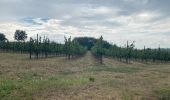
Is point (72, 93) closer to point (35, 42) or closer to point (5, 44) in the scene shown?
point (35, 42)

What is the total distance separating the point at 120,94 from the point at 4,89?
11198mm

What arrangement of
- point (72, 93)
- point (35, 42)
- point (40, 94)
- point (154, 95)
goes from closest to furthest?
1. point (40, 94)
2. point (72, 93)
3. point (154, 95)
4. point (35, 42)

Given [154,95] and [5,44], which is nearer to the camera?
[154,95]

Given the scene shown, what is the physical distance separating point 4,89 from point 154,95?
49.0 feet

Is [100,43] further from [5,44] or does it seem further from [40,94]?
[40,94]

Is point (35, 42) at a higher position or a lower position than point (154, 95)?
higher

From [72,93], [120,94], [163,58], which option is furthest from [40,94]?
[163,58]

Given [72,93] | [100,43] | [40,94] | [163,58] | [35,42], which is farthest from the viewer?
[163,58]

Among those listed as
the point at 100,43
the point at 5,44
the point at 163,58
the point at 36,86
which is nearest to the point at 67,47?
the point at 100,43

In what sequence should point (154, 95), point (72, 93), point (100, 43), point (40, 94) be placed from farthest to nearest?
point (100, 43), point (154, 95), point (72, 93), point (40, 94)

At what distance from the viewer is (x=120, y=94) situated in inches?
1046

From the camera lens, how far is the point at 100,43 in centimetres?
10562

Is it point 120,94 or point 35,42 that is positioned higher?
point 35,42

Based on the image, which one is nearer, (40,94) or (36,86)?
(40,94)
